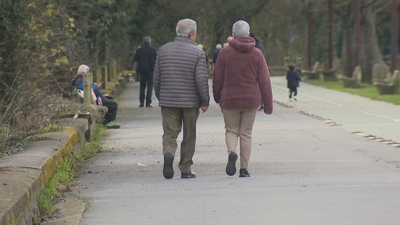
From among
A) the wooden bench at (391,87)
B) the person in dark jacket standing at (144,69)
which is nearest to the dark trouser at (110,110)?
the person in dark jacket standing at (144,69)

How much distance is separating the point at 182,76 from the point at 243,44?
0.78 m

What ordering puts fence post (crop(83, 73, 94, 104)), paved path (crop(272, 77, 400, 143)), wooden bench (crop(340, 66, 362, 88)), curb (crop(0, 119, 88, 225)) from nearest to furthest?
curb (crop(0, 119, 88, 225)) < paved path (crop(272, 77, 400, 143)) < fence post (crop(83, 73, 94, 104)) < wooden bench (crop(340, 66, 362, 88))

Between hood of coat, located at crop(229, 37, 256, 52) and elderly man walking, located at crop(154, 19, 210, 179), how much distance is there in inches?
14.9

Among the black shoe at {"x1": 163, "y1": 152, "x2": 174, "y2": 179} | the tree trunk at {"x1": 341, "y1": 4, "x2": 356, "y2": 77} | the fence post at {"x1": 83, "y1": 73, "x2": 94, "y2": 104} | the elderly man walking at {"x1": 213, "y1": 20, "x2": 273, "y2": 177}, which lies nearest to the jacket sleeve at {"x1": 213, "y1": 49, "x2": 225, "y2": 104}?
the elderly man walking at {"x1": 213, "y1": 20, "x2": 273, "y2": 177}

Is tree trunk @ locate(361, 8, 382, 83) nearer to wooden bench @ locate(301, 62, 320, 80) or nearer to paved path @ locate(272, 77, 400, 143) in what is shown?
wooden bench @ locate(301, 62, 320, 80)

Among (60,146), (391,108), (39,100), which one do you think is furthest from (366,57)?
(60,146)

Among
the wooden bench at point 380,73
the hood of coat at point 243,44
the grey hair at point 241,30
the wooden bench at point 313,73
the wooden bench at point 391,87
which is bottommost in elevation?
the wooden bench at point 313,73

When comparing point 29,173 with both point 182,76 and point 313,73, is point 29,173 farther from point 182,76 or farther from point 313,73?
point 313,73

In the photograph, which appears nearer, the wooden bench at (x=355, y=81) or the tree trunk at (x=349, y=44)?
the wooden bench at (x=355, y=81)

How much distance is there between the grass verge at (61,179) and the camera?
798cm

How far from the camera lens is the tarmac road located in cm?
781

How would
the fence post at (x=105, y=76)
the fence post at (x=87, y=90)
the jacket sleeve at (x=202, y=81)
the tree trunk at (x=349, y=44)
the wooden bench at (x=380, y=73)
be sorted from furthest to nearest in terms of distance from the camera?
the tree trunk at (x=349, y=44) < the wooden bench at (x=380, y=73) < the fence post at (x=105, y=76) < the fence post at (x=87, y=90) < the jacket sleeve at (x=202, y=81)

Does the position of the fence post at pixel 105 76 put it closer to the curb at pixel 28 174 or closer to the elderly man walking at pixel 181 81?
the curb at pixel 28 174

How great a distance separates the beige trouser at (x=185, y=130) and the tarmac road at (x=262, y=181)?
262 mm
